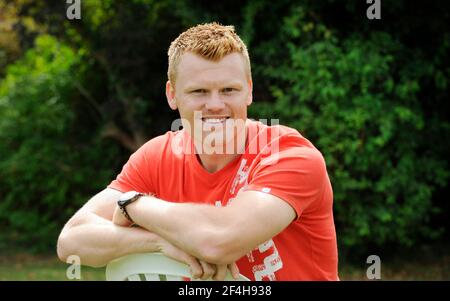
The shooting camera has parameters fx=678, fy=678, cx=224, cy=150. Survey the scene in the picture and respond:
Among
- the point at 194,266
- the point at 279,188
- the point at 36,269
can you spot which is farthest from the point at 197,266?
the point at 36,269

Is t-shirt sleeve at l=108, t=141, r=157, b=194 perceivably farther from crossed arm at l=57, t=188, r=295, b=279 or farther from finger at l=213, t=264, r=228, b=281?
finger at l=213, t=264, r=228, b=281

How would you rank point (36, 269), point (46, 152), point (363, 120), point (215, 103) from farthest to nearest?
1. point (46, 152)
2. point (36, 269)
3. point (363, 120)
4. point (215, 103)

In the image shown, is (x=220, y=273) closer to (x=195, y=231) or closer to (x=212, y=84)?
(x=195, y=231)

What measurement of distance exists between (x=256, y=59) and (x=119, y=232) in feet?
17.0

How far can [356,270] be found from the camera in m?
7.44

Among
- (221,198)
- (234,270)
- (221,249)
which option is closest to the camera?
(221,249)

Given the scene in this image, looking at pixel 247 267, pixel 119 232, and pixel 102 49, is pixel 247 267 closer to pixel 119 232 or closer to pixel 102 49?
pixel 119 232

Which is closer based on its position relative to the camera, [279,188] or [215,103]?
[279,188]

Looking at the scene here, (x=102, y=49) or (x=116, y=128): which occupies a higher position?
(x=102, y=49)

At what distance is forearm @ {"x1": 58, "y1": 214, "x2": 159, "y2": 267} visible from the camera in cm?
258

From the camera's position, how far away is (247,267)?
265 centimetres

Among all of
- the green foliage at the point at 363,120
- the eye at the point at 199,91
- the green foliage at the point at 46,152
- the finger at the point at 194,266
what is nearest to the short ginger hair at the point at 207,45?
the eye at the point at 199,91

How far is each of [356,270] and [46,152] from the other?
13.7 ft
